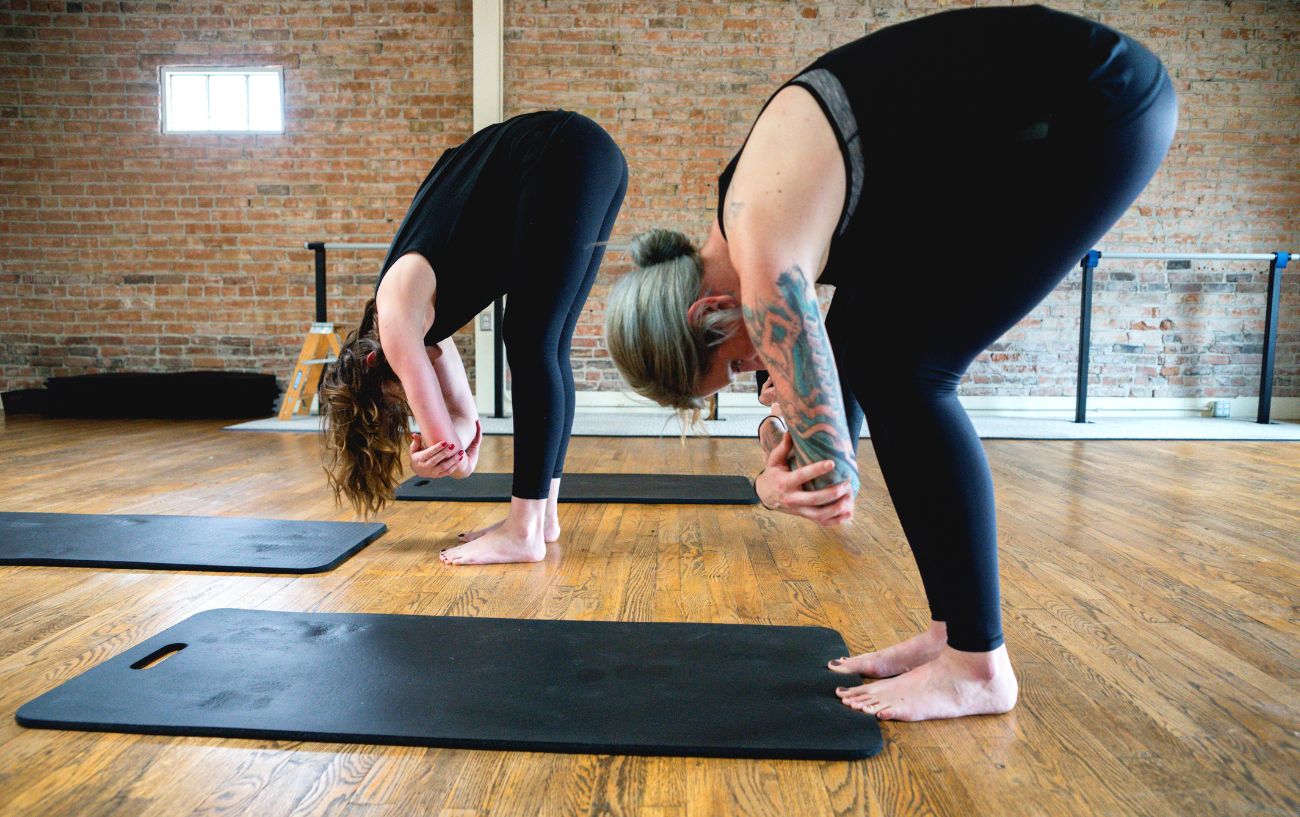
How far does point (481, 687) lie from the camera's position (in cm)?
108

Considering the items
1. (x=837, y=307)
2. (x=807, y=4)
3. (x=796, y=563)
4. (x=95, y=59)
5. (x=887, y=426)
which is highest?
(x=807, y=4)

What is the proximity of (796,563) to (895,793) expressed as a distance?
91 cm

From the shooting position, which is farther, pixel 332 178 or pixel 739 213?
pixel 332 178

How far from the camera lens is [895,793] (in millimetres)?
862

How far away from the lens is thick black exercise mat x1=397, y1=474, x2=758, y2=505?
7.86 feet

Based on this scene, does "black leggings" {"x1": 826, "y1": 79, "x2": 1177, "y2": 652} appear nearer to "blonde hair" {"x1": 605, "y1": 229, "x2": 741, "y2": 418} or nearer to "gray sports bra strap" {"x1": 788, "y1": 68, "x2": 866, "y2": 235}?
"gray sports bra strap" {"x1": 788, "y1": 68, "x2": 866, "y2": 235}

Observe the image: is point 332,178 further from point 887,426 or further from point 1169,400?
point 1169,400

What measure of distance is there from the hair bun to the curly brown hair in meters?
0.87

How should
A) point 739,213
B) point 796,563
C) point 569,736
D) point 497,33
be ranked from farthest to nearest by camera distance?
point 497,33 < point 796,563 < point 569,736 < point 739,213

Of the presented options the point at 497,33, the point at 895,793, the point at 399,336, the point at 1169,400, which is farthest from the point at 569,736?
the point at 1169,400

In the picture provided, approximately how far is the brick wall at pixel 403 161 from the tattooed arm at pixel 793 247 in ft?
13.6

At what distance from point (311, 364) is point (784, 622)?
3.74 meters

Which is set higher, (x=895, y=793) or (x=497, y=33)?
(x=497, y=33)

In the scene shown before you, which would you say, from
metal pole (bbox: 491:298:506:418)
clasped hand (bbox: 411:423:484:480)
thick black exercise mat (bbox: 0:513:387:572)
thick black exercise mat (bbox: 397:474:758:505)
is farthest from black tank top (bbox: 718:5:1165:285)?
metal pole (bbox: 491:298:506:418)
